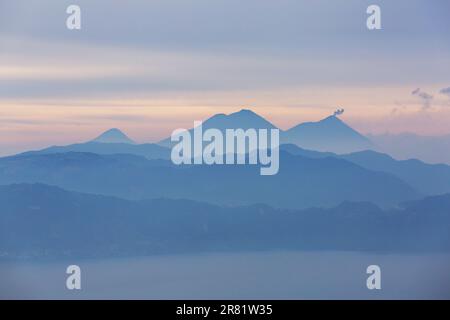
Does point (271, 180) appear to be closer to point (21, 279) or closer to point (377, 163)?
point (377, 163)

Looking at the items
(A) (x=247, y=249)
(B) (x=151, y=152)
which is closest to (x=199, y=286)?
(A) (x=247, y=249)

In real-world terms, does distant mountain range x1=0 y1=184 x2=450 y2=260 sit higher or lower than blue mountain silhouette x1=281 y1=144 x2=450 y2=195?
lower

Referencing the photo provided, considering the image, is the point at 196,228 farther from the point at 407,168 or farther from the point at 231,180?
the point at 407,168

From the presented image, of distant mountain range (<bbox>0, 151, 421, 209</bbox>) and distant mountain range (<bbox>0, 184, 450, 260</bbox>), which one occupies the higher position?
distant mountain range (<bbox>0, 151, 421, 209</bbox>)

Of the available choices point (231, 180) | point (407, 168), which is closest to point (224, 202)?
point (231, 180)

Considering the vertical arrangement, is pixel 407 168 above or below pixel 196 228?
above

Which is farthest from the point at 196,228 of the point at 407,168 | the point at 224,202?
the point at 407,168

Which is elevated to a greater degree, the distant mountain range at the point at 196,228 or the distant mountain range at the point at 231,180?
the distant mountain range at the point at 231,180
